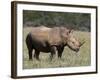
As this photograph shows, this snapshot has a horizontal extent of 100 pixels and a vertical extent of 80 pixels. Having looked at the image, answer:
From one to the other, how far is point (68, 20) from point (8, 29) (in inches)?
23.3

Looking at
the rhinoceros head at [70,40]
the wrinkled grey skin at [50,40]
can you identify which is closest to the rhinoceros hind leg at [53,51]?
the wrinkled grey skin at [50,40]

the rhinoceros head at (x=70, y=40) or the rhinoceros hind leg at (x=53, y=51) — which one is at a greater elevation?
the rhinoceros head at (x=70, y=40)

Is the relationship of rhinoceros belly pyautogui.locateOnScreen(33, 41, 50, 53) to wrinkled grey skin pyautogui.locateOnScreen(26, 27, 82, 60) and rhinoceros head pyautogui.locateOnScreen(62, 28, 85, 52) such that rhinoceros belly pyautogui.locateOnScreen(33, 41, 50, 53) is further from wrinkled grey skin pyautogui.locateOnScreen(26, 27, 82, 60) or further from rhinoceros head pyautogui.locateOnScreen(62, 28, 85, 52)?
rhinoceros head pyautogui.locateOnScreen(62, 28, 85, 52)

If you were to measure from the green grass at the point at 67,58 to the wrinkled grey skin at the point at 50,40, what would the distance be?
39 mm

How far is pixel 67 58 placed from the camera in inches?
92.7

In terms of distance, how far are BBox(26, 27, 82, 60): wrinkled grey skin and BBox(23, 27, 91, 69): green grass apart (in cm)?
4

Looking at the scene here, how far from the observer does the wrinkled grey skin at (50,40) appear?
7.27ft

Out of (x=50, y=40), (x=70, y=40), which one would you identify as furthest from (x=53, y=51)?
(x=70, y=40)

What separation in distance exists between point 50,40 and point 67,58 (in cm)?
24

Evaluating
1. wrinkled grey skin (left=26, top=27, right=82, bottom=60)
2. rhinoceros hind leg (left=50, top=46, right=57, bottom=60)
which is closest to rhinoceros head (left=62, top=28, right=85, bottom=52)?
wrinkled grey skin (left=26, top=27, right=82, bottom=60)

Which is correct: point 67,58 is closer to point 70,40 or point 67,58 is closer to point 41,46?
point 70,40

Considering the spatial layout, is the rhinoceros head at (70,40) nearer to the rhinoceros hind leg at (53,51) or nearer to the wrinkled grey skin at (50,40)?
the wrinkled grey skin at (50,40)

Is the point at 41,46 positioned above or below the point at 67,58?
above

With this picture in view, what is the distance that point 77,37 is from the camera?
2.41 meters
